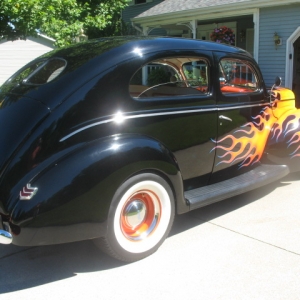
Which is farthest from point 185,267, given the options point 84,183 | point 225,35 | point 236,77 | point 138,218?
point 225,35

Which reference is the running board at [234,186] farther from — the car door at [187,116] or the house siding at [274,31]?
the house siding at [274,31]

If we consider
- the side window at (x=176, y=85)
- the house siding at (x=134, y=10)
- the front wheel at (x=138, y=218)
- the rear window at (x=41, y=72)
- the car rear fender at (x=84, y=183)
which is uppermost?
the house siding at (x=134, y=10)

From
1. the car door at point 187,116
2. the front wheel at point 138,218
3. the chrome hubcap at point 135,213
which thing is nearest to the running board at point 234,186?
the car door at point 187,116

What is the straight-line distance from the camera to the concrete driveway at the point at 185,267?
3098 mm

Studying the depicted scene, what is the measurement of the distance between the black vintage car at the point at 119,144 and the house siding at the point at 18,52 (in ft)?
54.4

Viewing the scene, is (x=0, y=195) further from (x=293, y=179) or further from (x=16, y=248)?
(x=293, y=179)

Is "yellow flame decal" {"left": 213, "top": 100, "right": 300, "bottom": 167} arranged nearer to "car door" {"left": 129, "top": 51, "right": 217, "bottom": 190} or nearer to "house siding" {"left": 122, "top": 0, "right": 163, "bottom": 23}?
"car door" {"left": 129, "top": 51, "right": 217, "bottom": 190}

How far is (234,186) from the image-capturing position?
4.34 metres

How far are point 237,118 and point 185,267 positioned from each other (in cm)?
176

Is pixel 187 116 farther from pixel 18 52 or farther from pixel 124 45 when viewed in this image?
pixel 18 52

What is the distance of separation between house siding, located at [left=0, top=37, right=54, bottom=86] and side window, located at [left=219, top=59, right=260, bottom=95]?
16114 mm

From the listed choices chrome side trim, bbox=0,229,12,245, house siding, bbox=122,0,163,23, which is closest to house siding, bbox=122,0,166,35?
house siding, bbox=122,0,163,23

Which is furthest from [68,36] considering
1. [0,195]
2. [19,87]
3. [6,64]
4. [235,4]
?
[0,195]

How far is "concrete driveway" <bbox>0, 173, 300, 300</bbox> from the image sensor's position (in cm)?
310
